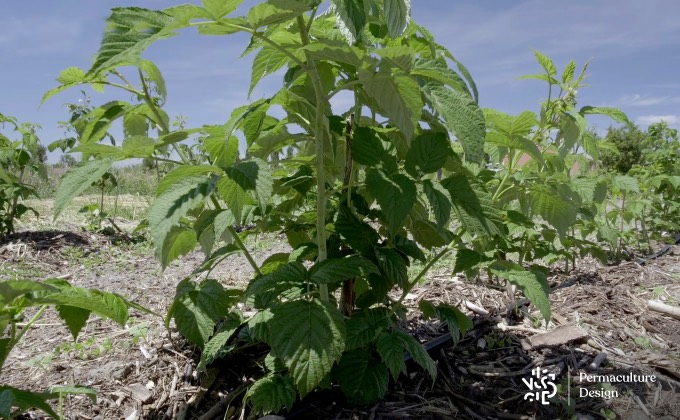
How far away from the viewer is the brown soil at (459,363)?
1.53 metres

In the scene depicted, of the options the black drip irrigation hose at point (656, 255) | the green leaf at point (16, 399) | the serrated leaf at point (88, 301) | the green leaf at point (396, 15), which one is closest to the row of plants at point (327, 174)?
the green leaf at point (396, 15)

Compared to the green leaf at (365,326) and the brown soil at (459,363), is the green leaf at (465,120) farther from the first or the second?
the brown soil at (459,363)

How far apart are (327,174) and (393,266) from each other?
32cm

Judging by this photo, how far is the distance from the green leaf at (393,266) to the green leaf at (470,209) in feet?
0.65

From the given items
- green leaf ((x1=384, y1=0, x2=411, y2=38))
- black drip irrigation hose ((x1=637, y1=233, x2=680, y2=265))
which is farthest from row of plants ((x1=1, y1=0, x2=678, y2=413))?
black drip irrigation hose ((x1=637, y1=233, x2=680, y2=265))

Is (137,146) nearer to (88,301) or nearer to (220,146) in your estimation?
(220,146)

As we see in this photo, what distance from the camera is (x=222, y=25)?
3.35ft

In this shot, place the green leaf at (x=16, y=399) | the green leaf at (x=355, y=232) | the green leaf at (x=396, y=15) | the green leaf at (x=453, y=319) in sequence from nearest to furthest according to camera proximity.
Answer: the green leaf at (x=16, y=399) < the green leaf at (x=396, y=15) < the green leaf at (x=355, y=232) < the green leaf at (x=453, y=319)

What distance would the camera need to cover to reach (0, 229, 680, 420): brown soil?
1.53 metres

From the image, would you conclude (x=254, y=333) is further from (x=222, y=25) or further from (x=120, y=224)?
(x=120, y=224)

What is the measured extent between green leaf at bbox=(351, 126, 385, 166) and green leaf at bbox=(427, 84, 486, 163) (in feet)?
0.63

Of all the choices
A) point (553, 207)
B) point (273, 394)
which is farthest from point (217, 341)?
point (553, 207)

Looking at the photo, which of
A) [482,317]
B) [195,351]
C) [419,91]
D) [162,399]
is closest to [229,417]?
[162,399]

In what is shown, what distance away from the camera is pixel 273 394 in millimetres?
1270
